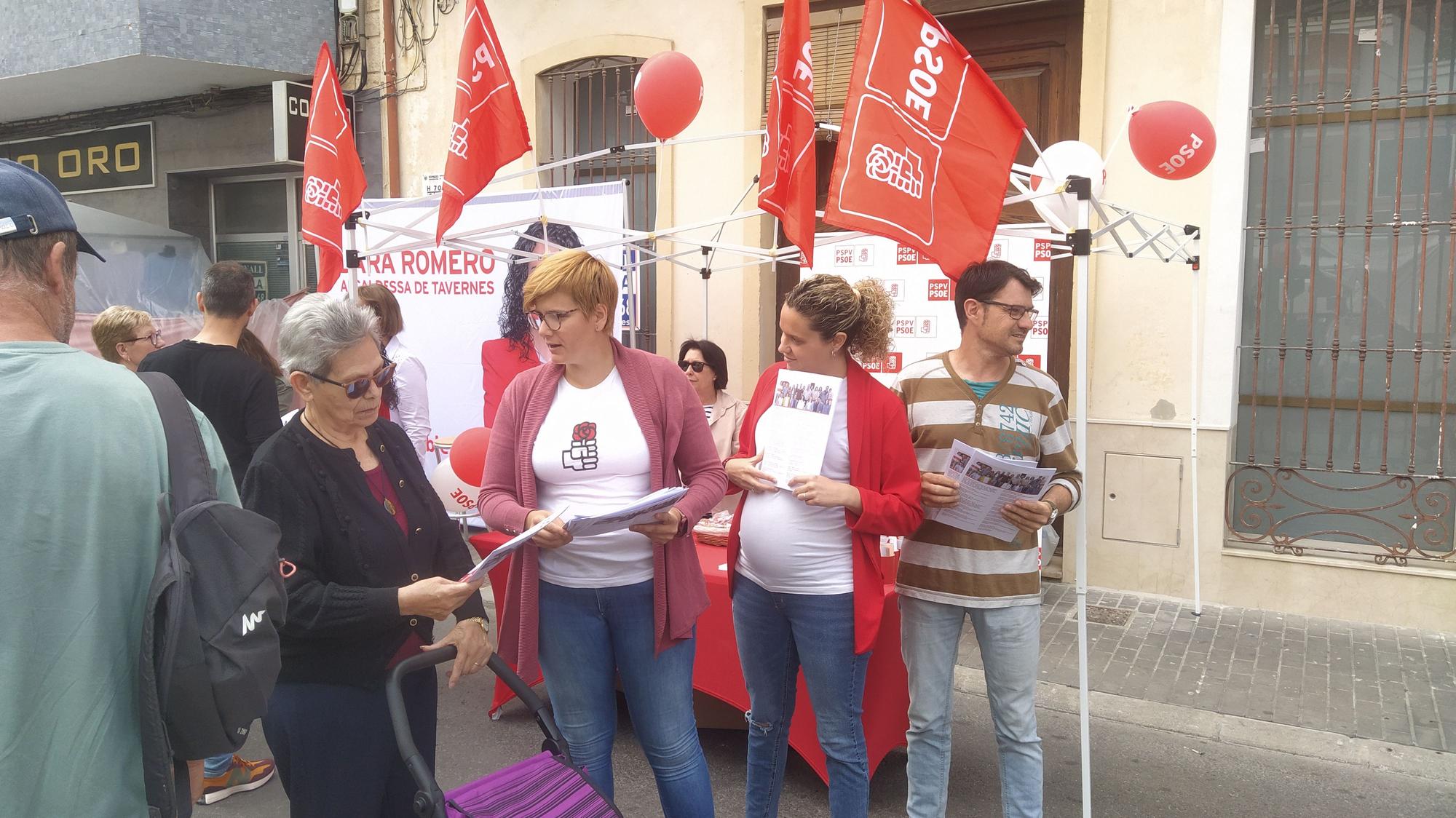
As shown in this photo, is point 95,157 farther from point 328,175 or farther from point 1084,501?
point 1084,501

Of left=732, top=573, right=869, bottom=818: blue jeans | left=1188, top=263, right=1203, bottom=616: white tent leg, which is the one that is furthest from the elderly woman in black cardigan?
left=1188, top=263, right=1203, bottom=616: white tent leg

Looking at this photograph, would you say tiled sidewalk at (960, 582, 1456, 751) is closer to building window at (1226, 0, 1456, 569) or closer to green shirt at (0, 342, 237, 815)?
building window at (1226, 0, 1456, 569)

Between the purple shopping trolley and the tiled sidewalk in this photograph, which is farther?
the tiled sidewalk

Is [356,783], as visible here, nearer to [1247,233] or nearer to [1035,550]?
[1035,550]

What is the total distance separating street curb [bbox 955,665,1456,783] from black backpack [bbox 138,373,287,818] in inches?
137

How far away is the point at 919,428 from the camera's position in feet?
9.98

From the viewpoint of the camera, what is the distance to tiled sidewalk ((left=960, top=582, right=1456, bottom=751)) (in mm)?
4473

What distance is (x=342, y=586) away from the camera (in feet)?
7.04

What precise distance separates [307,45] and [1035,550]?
8681 millimetres

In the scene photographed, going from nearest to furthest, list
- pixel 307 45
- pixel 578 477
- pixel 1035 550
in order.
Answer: pixel 578 477 < pixel 1035 550 < pixel 307 45

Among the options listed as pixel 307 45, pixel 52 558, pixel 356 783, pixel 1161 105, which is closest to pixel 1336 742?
pixel 1161 105

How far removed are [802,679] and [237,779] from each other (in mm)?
2217

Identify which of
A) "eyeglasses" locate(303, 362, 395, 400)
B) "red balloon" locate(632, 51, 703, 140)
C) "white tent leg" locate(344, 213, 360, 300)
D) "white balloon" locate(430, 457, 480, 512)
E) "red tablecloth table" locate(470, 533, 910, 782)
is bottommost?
"red tablecloth table" locate(470, 533, 910, 782)

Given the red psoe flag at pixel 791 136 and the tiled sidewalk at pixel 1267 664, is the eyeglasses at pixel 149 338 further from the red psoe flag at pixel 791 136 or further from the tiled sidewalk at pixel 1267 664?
the tiled sidewalk at pixel 1267 664
